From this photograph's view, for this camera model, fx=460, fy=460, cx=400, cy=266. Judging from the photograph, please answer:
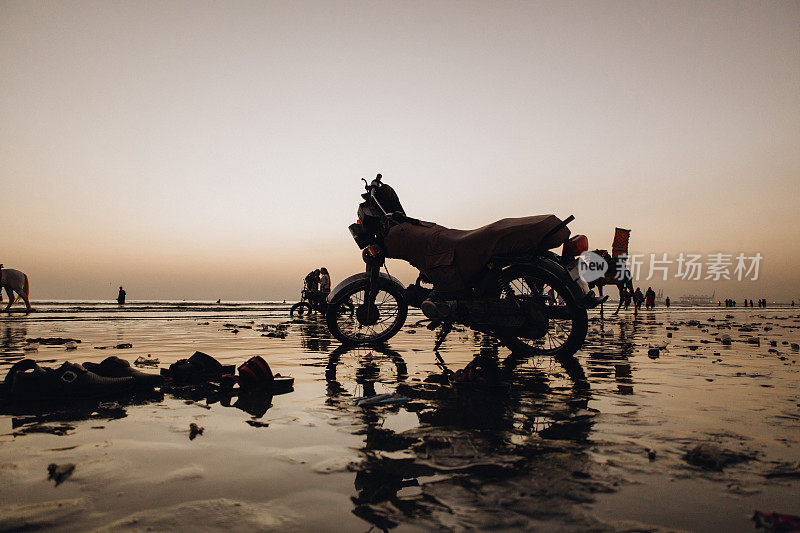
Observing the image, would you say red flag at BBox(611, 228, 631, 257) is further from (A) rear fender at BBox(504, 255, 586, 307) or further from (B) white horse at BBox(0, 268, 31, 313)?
(B) white horse at BBox(0, 268, 31, 313)

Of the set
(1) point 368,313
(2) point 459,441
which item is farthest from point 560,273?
(2) point 459,441

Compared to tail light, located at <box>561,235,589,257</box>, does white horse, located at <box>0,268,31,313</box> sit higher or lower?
lower

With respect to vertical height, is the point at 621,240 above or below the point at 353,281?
above

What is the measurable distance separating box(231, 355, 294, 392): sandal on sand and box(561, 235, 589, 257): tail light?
3.55 metres

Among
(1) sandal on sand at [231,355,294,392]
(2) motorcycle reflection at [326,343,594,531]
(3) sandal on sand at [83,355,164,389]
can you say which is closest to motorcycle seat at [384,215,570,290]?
(2) motorcycle reflection at [326,343,594,531]

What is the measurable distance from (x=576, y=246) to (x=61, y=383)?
5212 millimetres

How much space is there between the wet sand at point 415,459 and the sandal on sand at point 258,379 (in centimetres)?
17

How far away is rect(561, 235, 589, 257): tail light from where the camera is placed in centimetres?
547

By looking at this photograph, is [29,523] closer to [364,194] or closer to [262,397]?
[262,397]

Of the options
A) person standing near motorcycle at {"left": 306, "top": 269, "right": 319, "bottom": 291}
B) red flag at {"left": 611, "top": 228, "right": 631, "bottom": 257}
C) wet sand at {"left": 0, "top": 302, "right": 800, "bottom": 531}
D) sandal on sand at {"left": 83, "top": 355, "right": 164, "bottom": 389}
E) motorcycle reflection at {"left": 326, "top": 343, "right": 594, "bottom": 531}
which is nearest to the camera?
wet sand at {"left": 0, "top": 302, "right": 800, "bottom": 531}

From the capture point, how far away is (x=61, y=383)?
3.54 m

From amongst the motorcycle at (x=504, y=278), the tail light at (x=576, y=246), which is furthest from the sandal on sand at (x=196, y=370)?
the tail light at (x=576, y=246)

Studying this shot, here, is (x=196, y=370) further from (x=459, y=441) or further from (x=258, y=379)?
(x=459, y=441)

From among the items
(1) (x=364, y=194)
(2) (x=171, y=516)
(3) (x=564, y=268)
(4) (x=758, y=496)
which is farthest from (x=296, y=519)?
(1) (x=364, y=194)
